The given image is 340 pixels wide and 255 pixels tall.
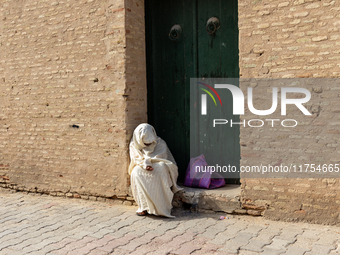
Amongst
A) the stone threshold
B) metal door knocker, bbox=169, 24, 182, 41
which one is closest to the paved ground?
the stone threshold

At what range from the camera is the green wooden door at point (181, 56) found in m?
4.68

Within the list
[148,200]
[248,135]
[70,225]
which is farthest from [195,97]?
[70,225]

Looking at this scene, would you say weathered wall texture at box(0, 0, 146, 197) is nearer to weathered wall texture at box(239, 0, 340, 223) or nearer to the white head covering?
the white head covering

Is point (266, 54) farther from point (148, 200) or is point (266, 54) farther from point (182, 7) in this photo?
point (148, 200)

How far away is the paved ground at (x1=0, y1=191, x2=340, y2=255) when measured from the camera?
10.8 ft

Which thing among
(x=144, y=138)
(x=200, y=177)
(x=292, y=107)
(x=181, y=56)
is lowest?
(x=200, y=177)

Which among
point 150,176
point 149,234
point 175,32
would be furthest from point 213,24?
point 149,234

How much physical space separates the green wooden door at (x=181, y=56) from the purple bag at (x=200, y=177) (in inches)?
11.0

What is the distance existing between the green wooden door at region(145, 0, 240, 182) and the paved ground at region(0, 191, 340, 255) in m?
1.13

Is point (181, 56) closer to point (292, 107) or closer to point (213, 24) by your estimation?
point (213, 24)

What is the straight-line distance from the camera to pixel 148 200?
4246mm

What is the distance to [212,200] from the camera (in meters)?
4.30

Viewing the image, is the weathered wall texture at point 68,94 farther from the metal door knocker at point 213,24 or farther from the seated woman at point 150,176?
the metal door knocker at point 213,24

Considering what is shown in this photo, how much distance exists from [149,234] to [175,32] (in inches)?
114
